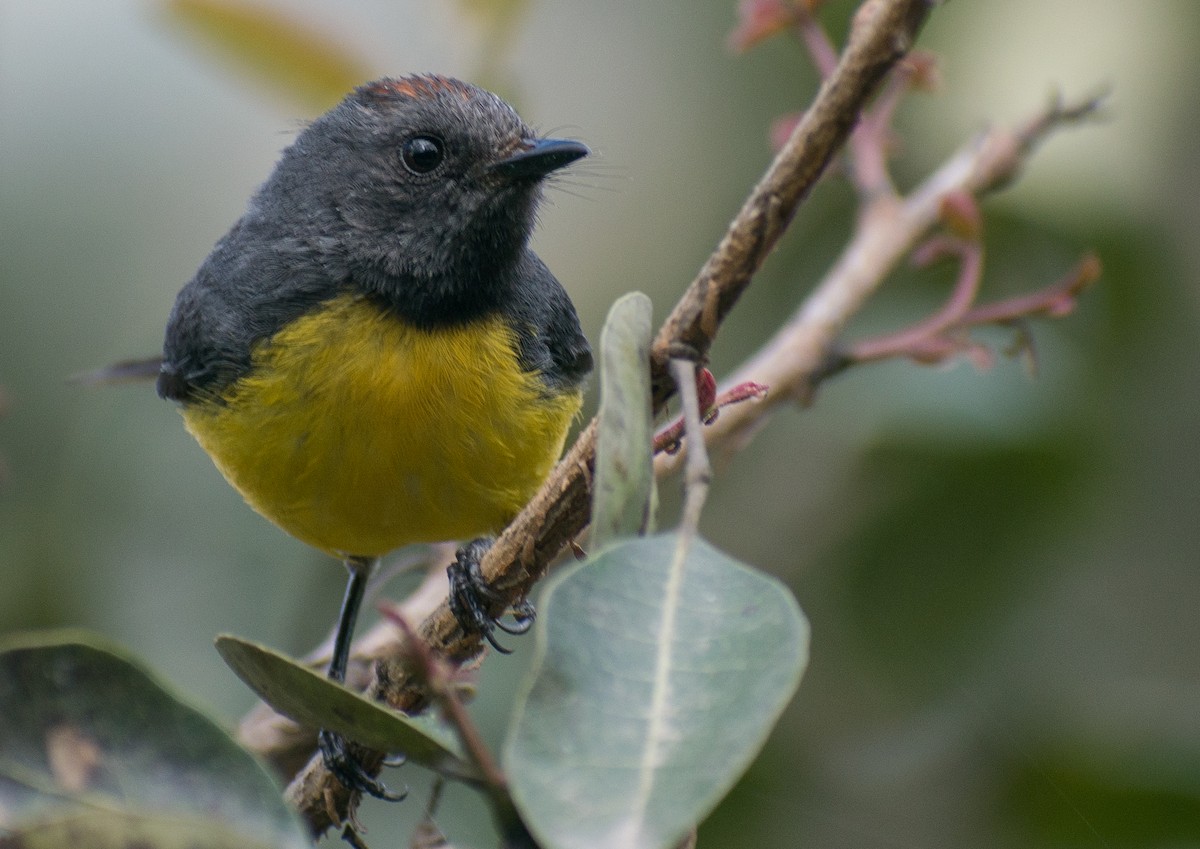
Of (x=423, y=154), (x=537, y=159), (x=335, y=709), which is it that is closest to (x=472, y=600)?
(x=335, y=709)

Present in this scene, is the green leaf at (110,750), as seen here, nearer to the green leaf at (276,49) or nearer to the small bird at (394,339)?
the small bird at (394,339)

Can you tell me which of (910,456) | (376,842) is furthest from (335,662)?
(910,456)

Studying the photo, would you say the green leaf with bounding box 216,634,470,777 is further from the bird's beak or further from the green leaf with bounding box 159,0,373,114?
the green leaf with bounding box 159,0,373,114

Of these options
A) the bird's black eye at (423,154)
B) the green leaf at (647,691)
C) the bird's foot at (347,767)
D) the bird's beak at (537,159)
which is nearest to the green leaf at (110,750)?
the green leaf at (647,691)

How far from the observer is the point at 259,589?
2869mm

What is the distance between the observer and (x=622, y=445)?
3.58 ft

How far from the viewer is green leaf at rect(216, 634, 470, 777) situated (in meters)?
1.06

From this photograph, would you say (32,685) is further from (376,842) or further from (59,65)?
(59,65)

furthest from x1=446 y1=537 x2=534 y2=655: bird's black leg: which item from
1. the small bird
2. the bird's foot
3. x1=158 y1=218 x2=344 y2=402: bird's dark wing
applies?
x1=158 y1=218 x2=344 y2=402: bird's dark wing

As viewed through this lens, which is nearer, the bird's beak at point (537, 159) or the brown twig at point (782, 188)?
the brown twig at point (782, 188)

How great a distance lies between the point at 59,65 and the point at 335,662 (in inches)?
82.3

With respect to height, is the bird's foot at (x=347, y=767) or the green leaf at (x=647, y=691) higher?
the green leaf at (x=647, y=691)

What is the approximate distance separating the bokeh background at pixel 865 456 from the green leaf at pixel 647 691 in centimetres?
109

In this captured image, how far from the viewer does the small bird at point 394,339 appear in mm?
2434
